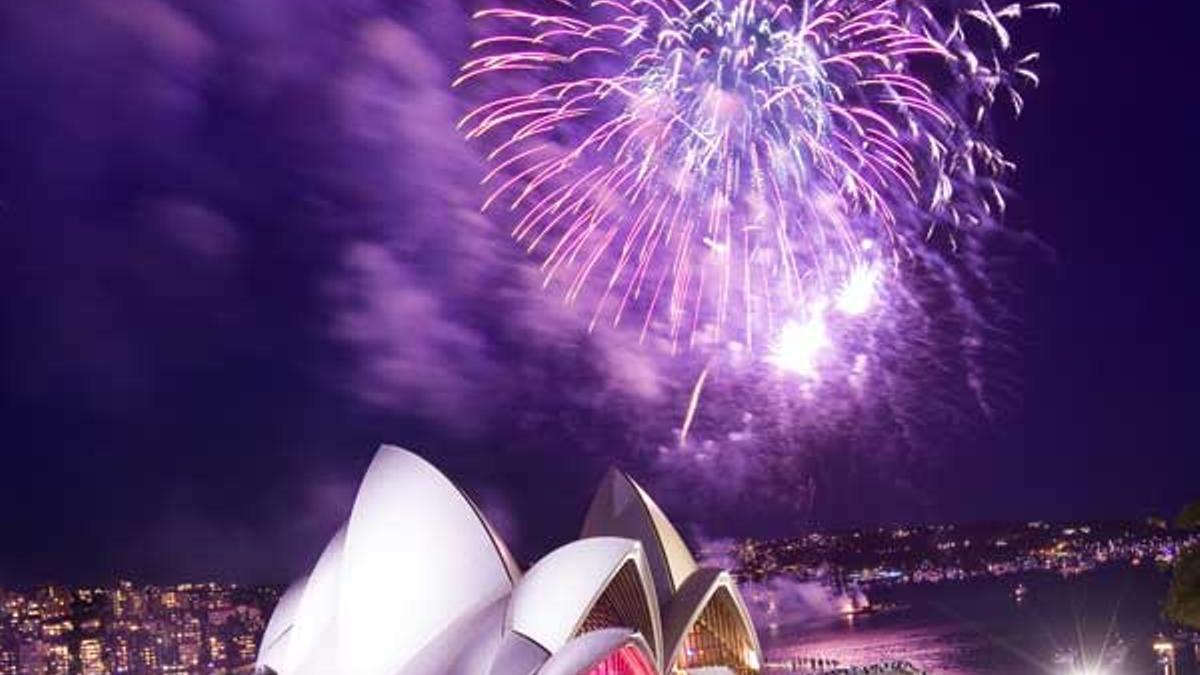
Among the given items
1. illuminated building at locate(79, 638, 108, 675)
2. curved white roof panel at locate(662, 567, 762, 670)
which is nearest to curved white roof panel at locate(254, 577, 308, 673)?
curved white roof panel at locate(662, 567, 762, 670)

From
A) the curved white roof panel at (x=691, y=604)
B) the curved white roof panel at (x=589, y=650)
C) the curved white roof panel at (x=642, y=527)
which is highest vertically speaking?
the curved white roof panel at (x=642, y=527)

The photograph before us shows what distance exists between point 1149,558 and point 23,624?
16021 cm

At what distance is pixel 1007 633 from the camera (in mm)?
80250

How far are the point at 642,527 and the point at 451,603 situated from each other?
7132 millimetres

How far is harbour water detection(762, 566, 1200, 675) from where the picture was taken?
A: 59.3 meters

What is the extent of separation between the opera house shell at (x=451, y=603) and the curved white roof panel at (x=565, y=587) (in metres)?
0.02

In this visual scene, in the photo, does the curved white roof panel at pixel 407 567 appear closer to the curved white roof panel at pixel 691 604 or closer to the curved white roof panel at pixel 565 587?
the curved white roof panel at pixel 565 587

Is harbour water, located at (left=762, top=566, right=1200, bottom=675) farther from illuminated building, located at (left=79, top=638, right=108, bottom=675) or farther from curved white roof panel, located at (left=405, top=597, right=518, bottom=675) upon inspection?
illuminated building, located at (left=79, top=638, right=108, bottom=675)

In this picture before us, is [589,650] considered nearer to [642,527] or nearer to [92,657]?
[642,527]

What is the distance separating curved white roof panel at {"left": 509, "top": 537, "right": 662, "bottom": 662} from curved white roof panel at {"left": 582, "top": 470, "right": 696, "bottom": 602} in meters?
4.72

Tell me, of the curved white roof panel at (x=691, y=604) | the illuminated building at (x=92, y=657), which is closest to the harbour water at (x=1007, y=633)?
the curved white roof panel at (x=691, y=604)

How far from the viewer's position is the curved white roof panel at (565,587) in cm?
2095

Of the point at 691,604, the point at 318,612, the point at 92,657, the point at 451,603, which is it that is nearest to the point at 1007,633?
the point at 691,604

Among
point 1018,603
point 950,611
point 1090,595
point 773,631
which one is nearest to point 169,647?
point 773,631
